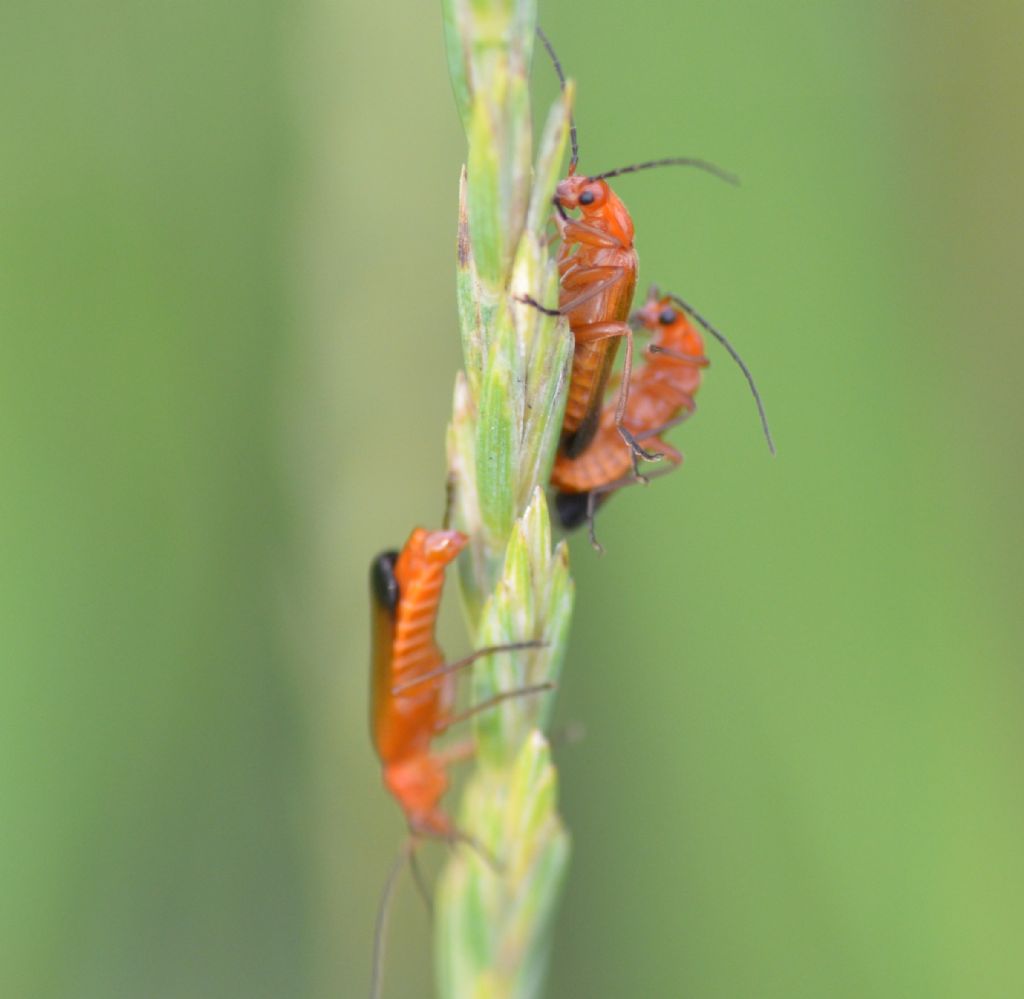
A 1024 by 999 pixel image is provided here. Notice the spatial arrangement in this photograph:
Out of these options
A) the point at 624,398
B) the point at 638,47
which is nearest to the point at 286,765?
the point at 624,398

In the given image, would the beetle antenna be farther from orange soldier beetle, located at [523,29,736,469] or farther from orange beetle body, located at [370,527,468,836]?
orange beetle body, located at [370,527,468,836]

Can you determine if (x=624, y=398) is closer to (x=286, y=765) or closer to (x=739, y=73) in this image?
(x=739, y=73)

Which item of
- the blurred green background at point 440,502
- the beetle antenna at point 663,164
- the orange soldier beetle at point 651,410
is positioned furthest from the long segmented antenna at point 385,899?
the beetle antenna at point 663,164

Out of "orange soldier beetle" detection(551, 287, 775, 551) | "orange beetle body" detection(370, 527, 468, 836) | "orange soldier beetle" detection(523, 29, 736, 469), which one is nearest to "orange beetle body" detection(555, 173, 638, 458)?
"orange soldier beetle" detection(523, 29, 736, 469)

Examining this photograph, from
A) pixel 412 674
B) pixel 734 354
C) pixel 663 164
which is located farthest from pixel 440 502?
pixel 663 164

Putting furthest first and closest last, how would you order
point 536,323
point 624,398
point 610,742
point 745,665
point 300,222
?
point 300,222 < point 610,742 < point 745,665 < point 624,398 < point 536,323

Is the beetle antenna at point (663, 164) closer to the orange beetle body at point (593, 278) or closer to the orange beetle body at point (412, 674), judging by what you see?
the orange beetle body at point (593, 278)
